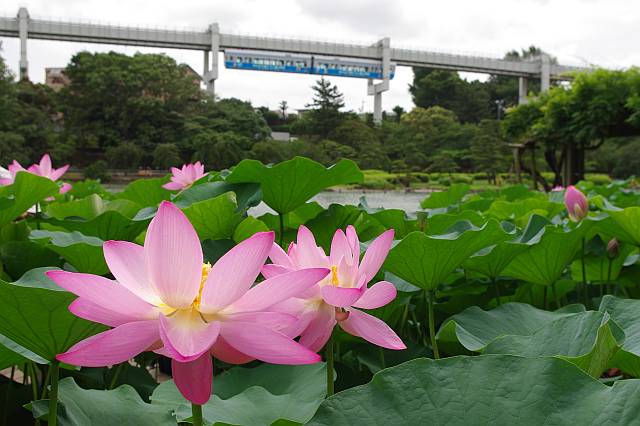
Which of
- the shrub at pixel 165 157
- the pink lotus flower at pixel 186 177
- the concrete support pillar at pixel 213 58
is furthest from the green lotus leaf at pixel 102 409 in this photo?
the concrete support pillar at pixel 213 58

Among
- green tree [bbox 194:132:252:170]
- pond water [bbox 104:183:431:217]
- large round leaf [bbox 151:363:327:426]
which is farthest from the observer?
green tree [bbox 194:132:252:170]

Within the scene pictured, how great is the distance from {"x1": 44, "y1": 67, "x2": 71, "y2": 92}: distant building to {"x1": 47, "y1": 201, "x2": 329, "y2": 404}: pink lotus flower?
2191 centimetres

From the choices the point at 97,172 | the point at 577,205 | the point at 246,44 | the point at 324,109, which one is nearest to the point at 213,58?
the point at 246,44

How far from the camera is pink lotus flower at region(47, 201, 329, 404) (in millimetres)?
249

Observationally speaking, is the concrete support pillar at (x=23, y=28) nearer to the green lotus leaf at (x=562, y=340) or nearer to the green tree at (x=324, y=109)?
the green tree at (x=324, y=109)

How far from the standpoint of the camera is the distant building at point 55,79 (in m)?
21.1

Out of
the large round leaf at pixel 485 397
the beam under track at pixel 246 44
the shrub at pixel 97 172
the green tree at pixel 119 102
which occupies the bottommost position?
the large round leaf at pixel 485 397

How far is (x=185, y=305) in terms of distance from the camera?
27 centimetres

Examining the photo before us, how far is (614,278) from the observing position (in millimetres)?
868

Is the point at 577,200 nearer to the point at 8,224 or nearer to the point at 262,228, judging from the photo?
the point at 262,228

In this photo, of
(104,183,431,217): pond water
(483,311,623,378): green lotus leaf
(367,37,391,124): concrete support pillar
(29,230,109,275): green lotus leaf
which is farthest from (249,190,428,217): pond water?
(367,37,391,124): concrete support pillar

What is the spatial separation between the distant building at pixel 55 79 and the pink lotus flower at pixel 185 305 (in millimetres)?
21910

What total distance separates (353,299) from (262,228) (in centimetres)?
46

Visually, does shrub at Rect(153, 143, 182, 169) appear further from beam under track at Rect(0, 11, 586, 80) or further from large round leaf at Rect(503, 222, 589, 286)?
large round leaf at Rect(503, 222, 589, 286)
